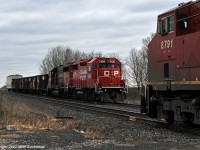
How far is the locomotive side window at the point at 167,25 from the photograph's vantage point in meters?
12.7

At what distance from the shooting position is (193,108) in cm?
1167

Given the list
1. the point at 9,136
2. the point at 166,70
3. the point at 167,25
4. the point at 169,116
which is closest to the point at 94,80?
the point at 169,116

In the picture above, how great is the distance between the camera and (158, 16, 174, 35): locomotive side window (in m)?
12.7

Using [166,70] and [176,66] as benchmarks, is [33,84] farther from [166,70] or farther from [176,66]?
[176,66]

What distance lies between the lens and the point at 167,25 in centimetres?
1298

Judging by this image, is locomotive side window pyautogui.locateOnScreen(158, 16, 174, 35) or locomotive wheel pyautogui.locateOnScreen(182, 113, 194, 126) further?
locomotive side window pyautogui.locateOnScreen(158, 16, 174, 35)

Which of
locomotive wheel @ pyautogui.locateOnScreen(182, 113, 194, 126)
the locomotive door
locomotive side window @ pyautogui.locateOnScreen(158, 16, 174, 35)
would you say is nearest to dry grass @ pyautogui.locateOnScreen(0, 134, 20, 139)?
locomotive wheel @ pyautogui.locateOnScreen(182, 113, 194, 126)

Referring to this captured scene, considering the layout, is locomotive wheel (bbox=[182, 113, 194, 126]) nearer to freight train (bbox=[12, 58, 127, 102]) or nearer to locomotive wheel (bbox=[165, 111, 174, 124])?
locomotive wheel (bbox=[165, 111, 174, 124])

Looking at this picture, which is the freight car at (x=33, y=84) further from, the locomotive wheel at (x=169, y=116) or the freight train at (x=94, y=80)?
the locomotive wheel at (x=169, y=116)

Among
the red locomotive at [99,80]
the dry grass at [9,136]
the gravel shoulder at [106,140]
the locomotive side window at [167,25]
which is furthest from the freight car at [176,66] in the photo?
the red locomotive at [99,80]

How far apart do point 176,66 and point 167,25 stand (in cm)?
158

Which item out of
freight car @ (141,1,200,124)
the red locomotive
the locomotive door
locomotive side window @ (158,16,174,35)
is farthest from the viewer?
the red locomotive

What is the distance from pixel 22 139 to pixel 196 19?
6722 mm

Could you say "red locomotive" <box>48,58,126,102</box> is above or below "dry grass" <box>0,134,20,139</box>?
above
